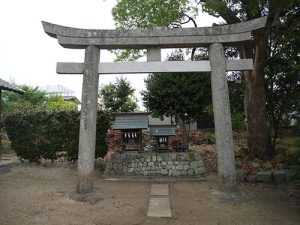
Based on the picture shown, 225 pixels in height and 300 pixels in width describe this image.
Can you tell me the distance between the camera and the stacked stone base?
11.2m

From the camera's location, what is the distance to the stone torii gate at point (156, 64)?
8531 mm

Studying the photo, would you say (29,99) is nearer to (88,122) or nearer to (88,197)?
(88,122)

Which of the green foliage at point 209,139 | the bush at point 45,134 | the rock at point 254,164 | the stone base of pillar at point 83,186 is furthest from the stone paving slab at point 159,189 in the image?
the green foliage at point 209,139

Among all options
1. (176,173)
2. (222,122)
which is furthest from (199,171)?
(222,122)

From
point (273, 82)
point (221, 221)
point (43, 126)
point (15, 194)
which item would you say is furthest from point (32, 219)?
point (273, 82)

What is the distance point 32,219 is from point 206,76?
10.4m

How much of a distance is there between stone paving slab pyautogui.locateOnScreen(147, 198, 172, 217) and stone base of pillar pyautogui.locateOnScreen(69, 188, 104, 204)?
157 cm

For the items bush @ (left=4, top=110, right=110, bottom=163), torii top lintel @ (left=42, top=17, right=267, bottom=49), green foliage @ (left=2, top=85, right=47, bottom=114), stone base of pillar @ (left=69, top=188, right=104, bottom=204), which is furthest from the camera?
green foliage @ (left=2, top=85, right=47, bottom=114)

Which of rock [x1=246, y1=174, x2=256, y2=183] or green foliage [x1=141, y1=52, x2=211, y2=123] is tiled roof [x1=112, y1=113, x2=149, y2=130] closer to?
green foliage [x1=141, y1=52, x2=211, y2=123]

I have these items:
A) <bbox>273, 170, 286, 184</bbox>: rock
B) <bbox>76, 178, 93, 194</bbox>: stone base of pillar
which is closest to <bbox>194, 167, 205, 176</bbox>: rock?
<bbox>273, 170, 286, 184</bbox>: rock

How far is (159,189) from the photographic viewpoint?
30.9 ft

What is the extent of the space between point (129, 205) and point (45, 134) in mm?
6638

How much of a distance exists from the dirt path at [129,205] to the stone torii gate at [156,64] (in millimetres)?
983

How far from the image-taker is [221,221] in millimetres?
6574
